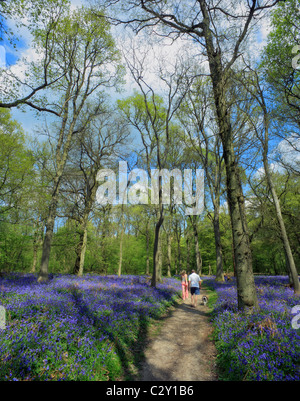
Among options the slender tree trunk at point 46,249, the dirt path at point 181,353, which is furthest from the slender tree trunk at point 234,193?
the slender tree trunk at point 46,249

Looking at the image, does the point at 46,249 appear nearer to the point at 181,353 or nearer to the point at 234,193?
the point at 181,353

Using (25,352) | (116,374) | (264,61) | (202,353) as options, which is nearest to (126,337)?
(116,374)

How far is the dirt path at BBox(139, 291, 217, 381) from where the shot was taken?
15.5 ft

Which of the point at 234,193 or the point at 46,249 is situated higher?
the point at 234,193

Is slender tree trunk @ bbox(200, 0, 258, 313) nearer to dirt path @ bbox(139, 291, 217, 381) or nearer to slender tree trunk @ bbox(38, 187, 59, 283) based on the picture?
dirt path @ bbox(139, 291, 217, 381)

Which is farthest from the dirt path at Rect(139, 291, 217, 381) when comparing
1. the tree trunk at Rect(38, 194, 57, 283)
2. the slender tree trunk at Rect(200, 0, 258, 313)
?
the tree trunk at Rect(38, 194, 57, 283)

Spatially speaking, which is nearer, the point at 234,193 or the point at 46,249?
the point at 234,193

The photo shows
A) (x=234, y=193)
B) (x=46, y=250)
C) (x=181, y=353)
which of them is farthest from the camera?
(x=46, y=250)

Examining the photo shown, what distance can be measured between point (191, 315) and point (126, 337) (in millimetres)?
5093

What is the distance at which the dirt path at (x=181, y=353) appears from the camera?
15.5ft

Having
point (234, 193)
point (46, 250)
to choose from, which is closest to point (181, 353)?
point (234, 193)

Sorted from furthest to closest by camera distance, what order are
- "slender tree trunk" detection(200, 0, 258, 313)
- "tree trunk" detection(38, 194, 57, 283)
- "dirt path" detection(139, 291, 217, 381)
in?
"tree trunk" detection(38, 194, 57, 283)
"slender tree trunk" detection(200, 0, 258, 313)
"dirt path" detection(139, 291, 217, 381)

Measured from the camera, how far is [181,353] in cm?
592

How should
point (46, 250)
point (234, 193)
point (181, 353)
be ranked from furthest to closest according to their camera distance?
point (46, 250)
point (234, 193)
point (181, 353)
